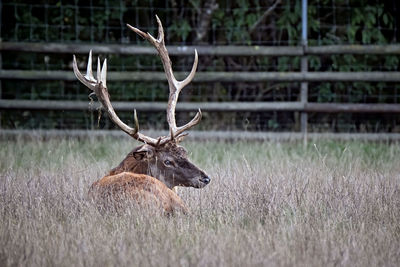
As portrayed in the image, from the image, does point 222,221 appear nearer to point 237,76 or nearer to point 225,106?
point 225,106

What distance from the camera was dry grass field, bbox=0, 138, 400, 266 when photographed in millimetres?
3426

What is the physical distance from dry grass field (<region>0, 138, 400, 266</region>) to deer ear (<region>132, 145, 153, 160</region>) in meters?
0.39

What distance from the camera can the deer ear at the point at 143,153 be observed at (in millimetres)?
5203

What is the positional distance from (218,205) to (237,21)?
17.9ft

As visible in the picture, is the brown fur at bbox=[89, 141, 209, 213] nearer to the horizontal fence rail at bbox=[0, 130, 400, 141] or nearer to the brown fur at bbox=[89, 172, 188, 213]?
the brown fur at bbox=[89, 172, 188, 213]

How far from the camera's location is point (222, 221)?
4.24m

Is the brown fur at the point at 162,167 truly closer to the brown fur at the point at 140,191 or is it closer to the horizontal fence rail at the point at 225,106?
the brown fur at the point at 140,191

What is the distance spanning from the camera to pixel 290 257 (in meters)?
3.40

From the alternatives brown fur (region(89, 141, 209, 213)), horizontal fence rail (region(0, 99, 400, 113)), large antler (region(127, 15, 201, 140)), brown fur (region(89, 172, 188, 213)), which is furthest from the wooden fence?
brown fur (region(89, 172, 188, 213))

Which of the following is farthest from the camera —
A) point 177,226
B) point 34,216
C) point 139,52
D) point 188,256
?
point 139,52

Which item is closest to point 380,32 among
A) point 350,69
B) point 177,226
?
point 350,69

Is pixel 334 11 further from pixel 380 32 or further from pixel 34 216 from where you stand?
pixel 34 216

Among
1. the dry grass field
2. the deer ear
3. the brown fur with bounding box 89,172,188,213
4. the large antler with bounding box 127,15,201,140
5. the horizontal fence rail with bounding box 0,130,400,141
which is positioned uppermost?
the large antler with bounding box 127,15,201,140

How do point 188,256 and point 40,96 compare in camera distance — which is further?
point 40,96
